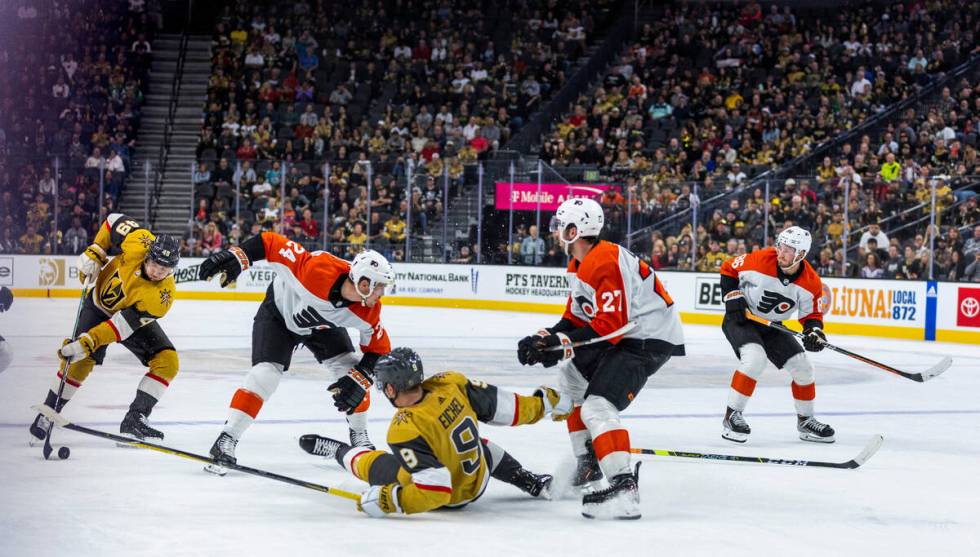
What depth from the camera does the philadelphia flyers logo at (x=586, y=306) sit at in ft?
17.4

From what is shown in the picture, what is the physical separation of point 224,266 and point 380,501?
1681 millimetres

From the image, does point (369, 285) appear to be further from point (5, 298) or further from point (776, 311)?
point (776, 311)

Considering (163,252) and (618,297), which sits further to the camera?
(163,252)

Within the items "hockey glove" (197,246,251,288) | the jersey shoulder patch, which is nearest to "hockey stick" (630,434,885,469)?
the jersey shoulder patch

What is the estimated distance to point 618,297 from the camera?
5.05 metres

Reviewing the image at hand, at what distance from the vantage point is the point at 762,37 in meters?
23.7

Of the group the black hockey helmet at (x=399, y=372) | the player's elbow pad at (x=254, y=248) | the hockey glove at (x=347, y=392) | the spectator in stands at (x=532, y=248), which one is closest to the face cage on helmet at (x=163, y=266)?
the player's elbow pad at (x=254, y=248)

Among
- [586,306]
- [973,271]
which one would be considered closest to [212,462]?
[586,306]

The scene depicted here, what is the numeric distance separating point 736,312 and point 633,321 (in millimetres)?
2462

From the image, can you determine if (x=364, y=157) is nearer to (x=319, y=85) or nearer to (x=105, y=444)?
(x=319, y=85)

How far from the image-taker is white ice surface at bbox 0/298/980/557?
170 inches

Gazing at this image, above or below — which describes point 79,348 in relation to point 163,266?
below

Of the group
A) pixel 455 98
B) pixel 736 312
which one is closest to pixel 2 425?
pixel 736 312

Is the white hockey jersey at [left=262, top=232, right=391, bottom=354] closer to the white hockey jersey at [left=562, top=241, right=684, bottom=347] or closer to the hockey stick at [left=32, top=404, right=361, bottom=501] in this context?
the hockey stick at [left=32, top=404, right=361, bottom=501]
